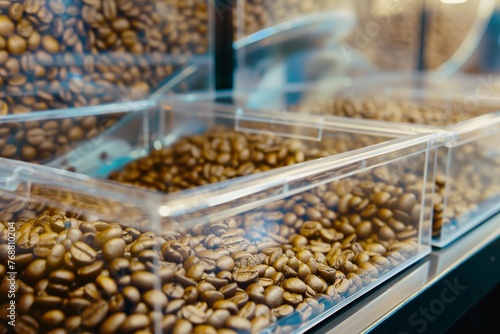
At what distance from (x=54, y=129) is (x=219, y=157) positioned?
0.38 meters

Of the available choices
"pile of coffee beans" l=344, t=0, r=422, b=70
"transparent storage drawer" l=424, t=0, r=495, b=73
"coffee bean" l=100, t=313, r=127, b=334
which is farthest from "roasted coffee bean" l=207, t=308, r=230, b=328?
"transparent storage drawer" l=424, t=0, r=495, b=73

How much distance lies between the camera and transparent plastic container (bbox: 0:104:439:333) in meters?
0.68

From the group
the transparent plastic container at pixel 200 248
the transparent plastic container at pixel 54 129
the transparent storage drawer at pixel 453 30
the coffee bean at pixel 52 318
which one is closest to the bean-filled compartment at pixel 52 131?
the transparent plastic container at pixel 54 129

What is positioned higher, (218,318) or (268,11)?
(268,11)

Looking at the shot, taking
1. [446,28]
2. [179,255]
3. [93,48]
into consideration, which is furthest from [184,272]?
[446,28]

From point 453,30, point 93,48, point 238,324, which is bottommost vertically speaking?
point 238,324

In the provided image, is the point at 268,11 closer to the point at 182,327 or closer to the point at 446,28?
the point at 182,327

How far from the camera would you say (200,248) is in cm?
80

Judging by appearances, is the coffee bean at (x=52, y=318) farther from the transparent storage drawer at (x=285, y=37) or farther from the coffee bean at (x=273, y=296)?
the transparent storage drawer at (x=285, y=37)

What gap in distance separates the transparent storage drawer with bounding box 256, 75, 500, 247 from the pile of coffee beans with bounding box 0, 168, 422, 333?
0.29 m

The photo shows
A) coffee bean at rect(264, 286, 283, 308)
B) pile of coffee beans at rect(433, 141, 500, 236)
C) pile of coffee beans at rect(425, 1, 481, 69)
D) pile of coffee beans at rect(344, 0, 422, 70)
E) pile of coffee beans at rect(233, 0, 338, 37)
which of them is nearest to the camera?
coffee bean at rect(264, 286, 283, 308)

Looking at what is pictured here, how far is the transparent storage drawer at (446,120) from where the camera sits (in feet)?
3.99

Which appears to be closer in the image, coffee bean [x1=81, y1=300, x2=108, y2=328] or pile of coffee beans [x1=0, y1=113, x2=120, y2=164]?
coffee bean [x1=81, y1=300, x2=108, y2=328]

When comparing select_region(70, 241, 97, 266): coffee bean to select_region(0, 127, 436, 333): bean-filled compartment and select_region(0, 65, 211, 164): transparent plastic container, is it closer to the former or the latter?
select_region(0, 127, 436, 333): bean-filled compartment
